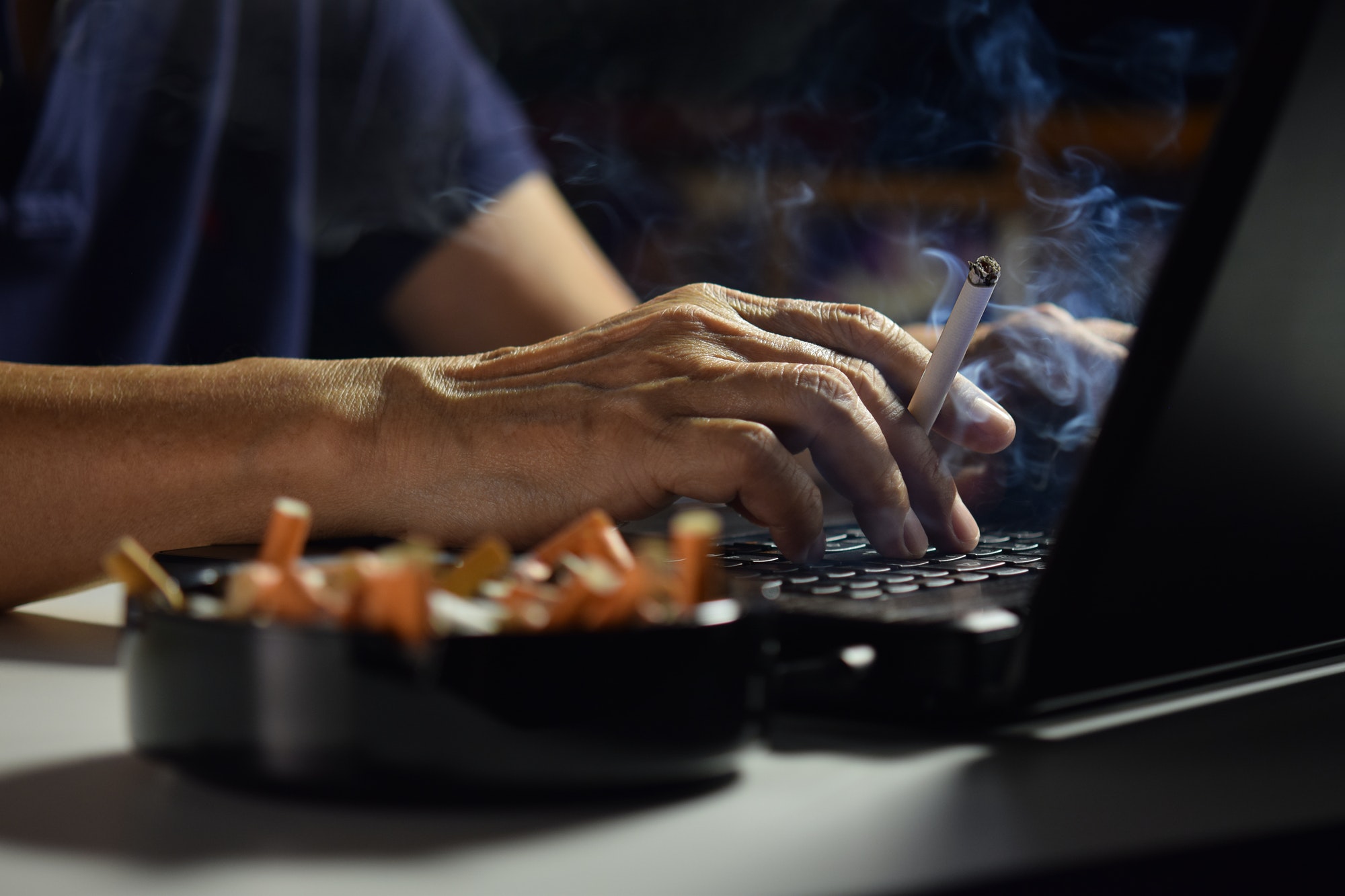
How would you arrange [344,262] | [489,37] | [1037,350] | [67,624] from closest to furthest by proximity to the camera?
1. [67,624]
2. [1037,350]
3. [344,262]
4. [489,37]

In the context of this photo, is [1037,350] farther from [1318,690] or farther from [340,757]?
[340,757]

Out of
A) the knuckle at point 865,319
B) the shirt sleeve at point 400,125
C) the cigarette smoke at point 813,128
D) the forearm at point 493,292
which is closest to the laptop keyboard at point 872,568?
the knuckle at point 865,319

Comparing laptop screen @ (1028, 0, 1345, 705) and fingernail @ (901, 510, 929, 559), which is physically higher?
laptop screen @ (1028, 0, 1345, 705)

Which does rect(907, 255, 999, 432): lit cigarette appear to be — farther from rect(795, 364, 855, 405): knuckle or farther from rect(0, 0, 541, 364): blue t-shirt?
rect(0, 0, 541, 364): blue t-shirt

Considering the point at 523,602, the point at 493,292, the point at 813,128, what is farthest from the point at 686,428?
the point at 813,128

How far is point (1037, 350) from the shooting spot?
2.24ft

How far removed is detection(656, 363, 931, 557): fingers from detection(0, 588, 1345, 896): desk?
0.17 meters

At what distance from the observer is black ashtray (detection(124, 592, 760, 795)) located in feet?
0.79

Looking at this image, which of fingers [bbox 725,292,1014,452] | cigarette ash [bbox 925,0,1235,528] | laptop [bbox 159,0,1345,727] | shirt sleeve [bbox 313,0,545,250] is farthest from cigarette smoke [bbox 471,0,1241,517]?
laptop [bbox 159,0,1345,727]

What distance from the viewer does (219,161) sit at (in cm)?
117

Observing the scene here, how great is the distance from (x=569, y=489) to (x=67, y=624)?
23 cm

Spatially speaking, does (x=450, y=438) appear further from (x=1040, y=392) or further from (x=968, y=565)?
(x=1040, y=392)

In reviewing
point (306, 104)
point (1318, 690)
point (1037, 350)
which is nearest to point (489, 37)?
point (306, 104)

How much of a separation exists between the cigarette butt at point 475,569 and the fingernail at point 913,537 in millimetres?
261
